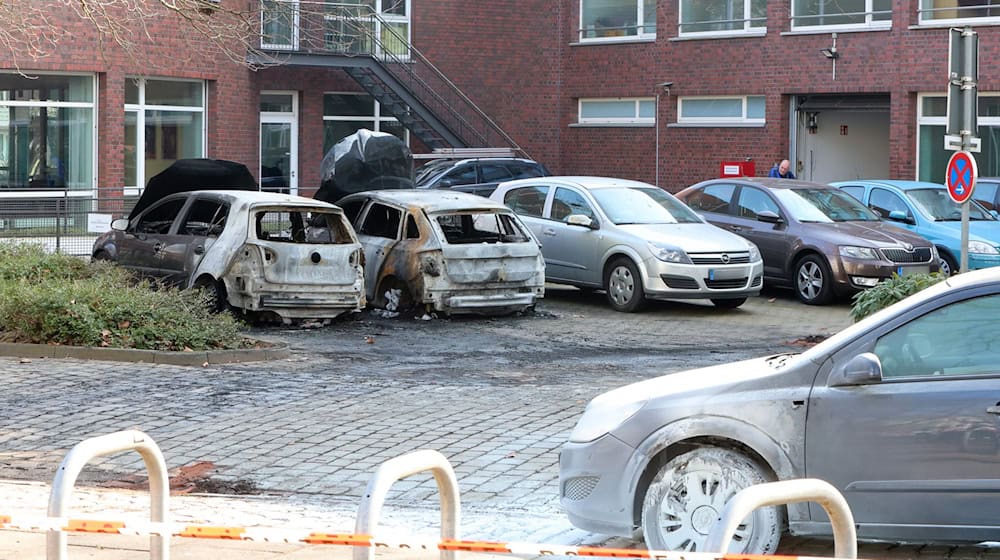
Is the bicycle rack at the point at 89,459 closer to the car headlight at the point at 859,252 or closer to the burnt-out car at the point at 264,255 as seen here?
the burnt-out car at the point at 264,255

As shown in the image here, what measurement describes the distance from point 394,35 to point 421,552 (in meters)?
27.0

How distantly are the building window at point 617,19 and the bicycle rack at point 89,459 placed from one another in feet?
97.3

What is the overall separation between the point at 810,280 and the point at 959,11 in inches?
462

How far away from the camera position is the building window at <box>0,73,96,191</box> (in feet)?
90.6

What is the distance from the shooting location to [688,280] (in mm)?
17828

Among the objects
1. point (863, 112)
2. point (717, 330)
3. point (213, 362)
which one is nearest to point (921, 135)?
point (863, 112)

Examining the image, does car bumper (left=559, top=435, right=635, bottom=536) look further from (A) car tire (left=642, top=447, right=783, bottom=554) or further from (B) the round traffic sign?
(B) the round traffic sign

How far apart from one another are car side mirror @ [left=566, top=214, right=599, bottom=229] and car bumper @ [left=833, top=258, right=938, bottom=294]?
3287 millimetres

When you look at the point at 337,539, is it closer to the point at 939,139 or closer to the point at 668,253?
the point at 668,253

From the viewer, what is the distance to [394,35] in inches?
1289

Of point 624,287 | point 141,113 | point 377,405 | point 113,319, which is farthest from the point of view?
point 141,113

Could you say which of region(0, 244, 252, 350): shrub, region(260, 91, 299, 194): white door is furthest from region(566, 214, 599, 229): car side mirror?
region(260, 91, 299, 194): white door

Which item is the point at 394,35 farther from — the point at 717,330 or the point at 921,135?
the point at 717,330

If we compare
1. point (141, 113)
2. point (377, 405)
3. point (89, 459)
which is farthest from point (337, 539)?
point (141, 113)
